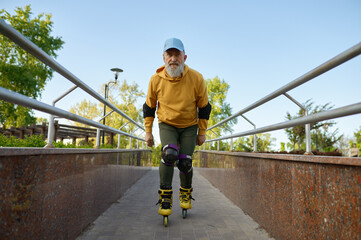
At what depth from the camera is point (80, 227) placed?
234cm

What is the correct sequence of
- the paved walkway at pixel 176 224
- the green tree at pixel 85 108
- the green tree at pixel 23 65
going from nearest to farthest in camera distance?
the paved walkway at pixel 176 224, the green tree at pixel 23 65, the green tree at pixel 85 108

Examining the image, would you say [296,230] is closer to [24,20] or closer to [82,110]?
[24,20]

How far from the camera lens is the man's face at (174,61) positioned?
109 inches

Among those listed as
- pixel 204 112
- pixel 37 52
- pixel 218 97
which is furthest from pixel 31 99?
pixel 218 97

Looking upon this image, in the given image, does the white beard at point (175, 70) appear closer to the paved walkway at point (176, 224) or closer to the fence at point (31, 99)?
the fence at point (31, 99)

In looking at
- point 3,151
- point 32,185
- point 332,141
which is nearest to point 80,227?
point 32,185

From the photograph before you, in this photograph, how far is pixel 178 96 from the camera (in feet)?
9.43

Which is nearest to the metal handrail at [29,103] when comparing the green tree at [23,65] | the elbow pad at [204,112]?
the elbow pad at [204,112]

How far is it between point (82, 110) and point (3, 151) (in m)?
32.0

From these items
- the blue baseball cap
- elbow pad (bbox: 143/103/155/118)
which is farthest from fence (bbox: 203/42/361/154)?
elbow pad (bbox: 143/103/155/118)

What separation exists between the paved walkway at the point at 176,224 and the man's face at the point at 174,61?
60.1 inches

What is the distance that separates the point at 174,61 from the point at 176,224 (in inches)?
64.6

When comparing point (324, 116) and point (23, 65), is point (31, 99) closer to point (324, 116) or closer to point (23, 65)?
point (324, 116)

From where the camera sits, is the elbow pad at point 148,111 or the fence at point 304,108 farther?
the elbow pad at point 148,111
